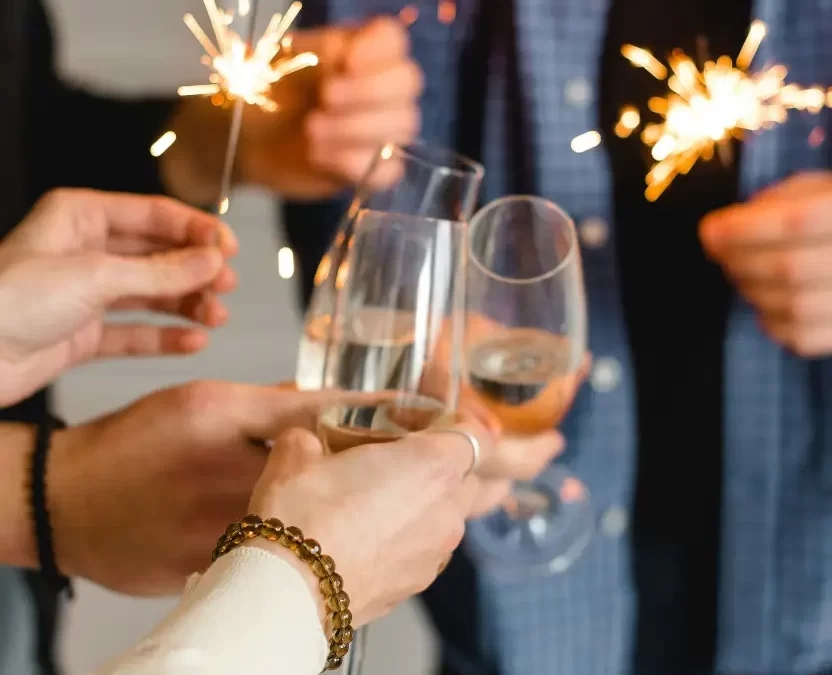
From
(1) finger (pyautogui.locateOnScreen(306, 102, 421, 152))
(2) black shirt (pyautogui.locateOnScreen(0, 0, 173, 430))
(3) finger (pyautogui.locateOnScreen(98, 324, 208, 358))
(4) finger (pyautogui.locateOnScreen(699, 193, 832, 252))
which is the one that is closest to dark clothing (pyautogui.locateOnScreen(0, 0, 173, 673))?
(2) black shirt (pyautogui.locateOnScreen(0, 0, 173, 430))

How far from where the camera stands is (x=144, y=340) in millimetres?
724

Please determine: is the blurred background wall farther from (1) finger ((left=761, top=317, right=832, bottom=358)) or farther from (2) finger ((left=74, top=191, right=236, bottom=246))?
(1) finger ((left=761, top=317, right=832, bottom=358))

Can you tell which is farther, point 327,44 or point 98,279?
point 327,44

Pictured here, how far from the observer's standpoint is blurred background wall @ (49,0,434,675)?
996 millimetres

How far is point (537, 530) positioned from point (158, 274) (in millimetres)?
485

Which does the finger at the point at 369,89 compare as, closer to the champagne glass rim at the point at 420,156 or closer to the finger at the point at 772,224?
the champagne glass rim at the point at 420,156

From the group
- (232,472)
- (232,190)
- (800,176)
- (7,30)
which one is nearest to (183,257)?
(232,472)

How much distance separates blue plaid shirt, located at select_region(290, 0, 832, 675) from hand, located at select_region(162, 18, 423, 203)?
0.09 meters

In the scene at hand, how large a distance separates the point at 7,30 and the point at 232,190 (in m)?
0.31

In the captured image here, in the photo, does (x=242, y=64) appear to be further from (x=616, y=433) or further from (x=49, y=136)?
(x=616, y=433)

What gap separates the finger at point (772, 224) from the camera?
63 centimetres

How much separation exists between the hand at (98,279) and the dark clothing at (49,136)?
0.25 metres

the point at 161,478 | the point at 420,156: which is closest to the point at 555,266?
the point at 420,156

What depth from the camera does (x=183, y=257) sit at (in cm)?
62
